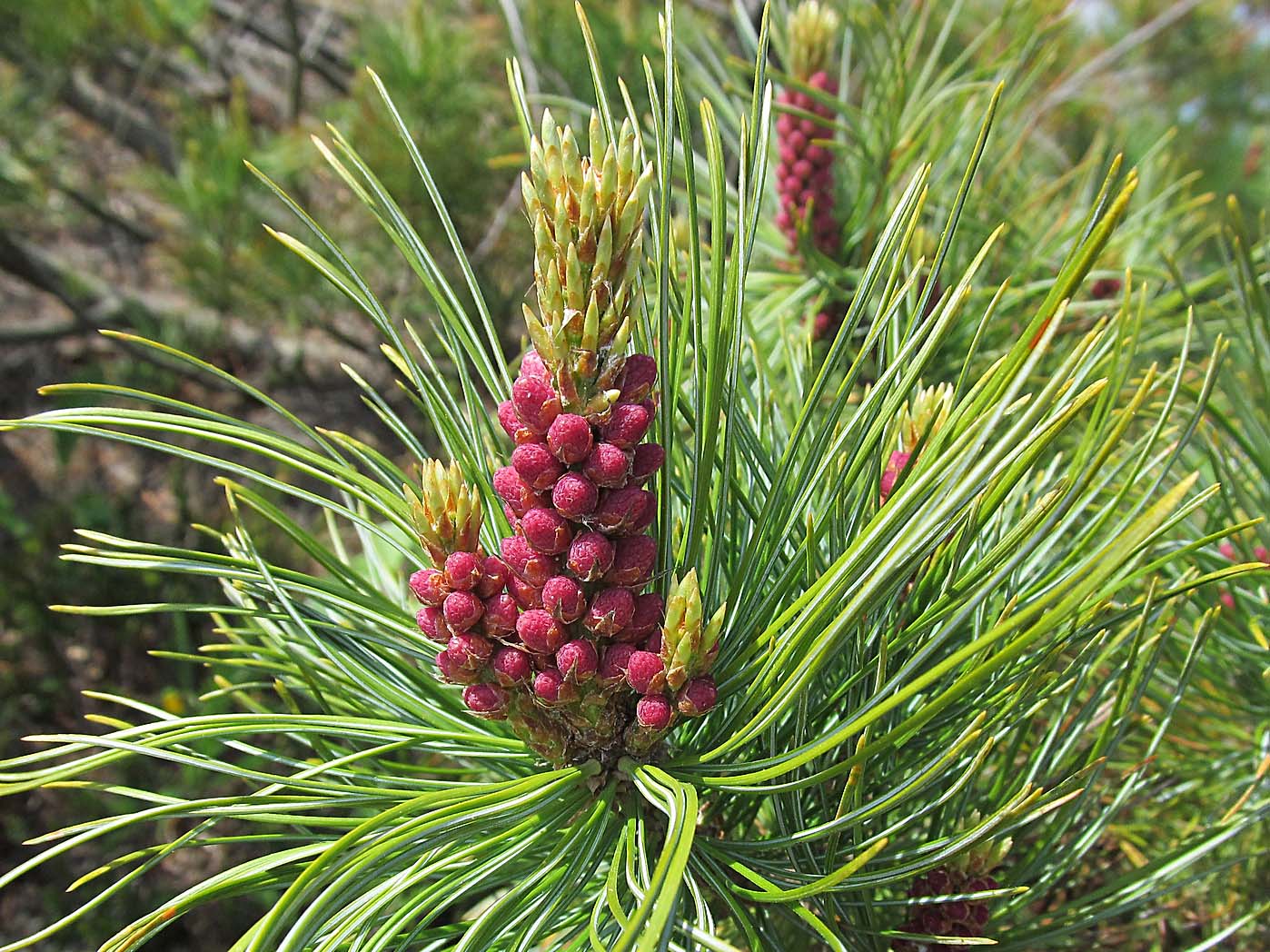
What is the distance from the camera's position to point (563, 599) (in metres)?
0.39

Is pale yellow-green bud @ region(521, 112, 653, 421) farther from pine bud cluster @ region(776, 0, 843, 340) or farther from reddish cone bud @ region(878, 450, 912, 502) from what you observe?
pine bud cluster @ region(776, 0, 843, 340)

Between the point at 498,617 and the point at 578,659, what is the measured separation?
4 centimetres

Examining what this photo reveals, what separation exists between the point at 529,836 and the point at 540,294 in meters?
0.25

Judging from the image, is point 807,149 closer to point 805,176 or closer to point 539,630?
point 805,176

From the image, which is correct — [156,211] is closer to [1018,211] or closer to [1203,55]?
[1018,211]

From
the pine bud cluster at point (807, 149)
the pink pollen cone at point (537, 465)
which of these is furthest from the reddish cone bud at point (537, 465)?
the pine bud cluster at point (807, 149)

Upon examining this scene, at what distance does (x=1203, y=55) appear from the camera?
270cm

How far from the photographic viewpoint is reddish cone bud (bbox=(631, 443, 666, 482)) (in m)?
0.40

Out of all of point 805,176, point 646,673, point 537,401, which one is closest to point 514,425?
point 537,401

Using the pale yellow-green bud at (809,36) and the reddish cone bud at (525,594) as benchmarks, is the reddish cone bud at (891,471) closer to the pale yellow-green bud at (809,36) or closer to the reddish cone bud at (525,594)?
the reddish cone bud at (525,594)

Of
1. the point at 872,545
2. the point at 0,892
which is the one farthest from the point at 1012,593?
the point at 0,892

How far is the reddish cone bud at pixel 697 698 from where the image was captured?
394 mm

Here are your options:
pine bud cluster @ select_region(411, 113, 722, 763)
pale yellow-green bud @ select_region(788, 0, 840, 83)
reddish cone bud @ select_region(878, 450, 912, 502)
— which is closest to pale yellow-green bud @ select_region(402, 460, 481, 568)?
pine bud cluster @ select_region(411, 113, 722, 763)

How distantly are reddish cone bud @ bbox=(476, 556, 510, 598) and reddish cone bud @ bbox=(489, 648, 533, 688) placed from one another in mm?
27
